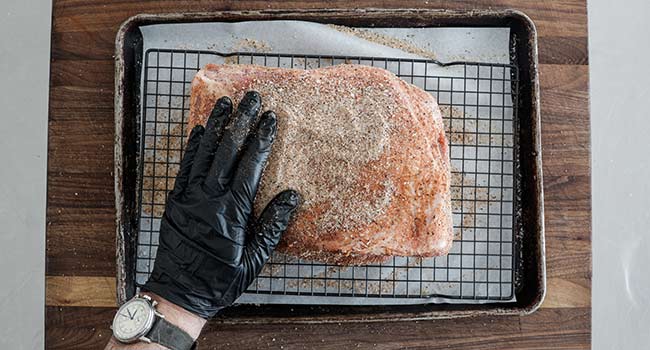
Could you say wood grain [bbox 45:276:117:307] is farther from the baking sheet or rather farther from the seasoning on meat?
the seasoning on meat

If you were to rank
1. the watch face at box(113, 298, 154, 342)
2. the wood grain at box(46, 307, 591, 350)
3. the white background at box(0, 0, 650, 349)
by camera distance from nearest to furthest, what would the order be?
the watch face at box(113, 298, 154, 342) < the wood grain at box(46, 307, 591, 350) < the white background at box(0, 0, 650, 349)

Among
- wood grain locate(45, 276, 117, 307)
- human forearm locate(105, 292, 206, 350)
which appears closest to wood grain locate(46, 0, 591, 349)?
wood grain locate(45, 276, 117, 307)

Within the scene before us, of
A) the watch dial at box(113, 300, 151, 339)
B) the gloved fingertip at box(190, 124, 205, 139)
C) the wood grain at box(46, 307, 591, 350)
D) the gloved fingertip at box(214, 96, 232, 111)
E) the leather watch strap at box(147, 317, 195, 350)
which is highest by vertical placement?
the gloved fingertip at box(214, 96, 232, 111)

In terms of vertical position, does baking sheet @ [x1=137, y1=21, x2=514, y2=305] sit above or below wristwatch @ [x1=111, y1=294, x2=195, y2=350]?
above

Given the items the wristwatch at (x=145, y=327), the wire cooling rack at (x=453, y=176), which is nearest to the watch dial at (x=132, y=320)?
the wristwatch at (x=145, y=327)

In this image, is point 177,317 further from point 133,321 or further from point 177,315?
point 133,321
